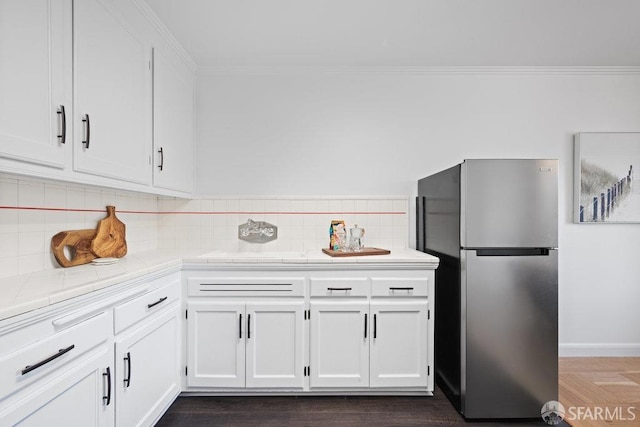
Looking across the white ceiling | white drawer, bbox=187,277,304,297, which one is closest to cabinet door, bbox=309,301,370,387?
white drawer, bbox=187,277,304,297

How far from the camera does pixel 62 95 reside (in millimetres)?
1353

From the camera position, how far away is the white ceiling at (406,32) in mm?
1951

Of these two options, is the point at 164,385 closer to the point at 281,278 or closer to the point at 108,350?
the point at 108,350

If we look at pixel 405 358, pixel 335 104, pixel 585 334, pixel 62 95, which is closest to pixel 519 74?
pixel 335 104

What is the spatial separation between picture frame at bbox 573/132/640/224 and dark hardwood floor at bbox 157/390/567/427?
1858 mm

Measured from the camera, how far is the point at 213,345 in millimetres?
2094

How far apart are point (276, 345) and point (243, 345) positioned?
215 millimetres

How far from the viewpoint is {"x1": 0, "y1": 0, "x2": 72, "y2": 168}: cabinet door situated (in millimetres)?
1124

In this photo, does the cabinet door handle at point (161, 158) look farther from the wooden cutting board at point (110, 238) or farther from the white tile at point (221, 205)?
the white tile at point (221, 205)

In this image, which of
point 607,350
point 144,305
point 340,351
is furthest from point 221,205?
point 607,350

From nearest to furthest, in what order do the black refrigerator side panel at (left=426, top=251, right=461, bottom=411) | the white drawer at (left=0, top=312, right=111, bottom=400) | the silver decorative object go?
the white drawer at (left=0, top=312, right=111, bottom=400)
the black refrigerator side panel at (left=426, top=251, right=461, bottom=411)
the silver decorative object

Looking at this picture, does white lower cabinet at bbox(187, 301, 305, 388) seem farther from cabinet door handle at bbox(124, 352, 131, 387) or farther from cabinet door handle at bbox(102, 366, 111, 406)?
cabinet door handle at bbox(102, 366, 111, 406)

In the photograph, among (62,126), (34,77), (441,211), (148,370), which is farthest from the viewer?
(441,211)

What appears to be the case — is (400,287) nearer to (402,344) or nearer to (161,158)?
(402,344)
